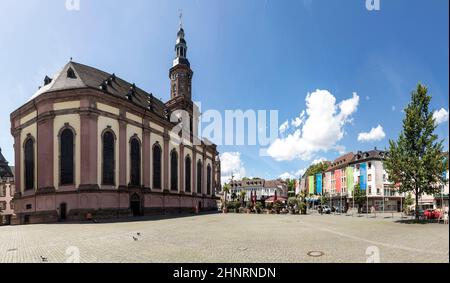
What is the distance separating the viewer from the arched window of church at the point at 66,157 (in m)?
31.4

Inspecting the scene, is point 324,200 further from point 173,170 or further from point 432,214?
point 432,214

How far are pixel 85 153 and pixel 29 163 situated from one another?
29.8 feet

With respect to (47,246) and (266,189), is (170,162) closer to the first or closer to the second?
(47,246)

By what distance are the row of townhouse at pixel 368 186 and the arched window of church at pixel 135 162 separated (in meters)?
40.5

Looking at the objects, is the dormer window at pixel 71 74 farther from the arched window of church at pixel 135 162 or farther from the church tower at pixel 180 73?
the church tower at pixel 180 73

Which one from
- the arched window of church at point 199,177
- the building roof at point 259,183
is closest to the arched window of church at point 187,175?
the arched window of church at point 199,177

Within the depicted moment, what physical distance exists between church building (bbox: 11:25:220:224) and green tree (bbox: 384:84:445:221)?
2836cm

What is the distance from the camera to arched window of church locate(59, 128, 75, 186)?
31391mm

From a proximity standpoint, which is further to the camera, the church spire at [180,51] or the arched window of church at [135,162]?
the church spire at [180,51]

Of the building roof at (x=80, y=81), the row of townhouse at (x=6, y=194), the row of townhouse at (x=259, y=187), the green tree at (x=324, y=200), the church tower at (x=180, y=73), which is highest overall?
the church tower at (x=180, y=73)

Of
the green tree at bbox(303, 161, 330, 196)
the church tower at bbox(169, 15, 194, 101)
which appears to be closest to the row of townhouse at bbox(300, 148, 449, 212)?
the green tree at bbox(303, 161, 330, 196)

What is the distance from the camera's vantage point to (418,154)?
24.1 meters

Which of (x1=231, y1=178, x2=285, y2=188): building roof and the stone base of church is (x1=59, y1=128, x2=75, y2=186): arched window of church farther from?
(x1=231, y1=178, x2=285, y2=188): building roof

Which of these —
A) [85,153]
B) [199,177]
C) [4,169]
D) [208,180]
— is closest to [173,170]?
[199,177]
